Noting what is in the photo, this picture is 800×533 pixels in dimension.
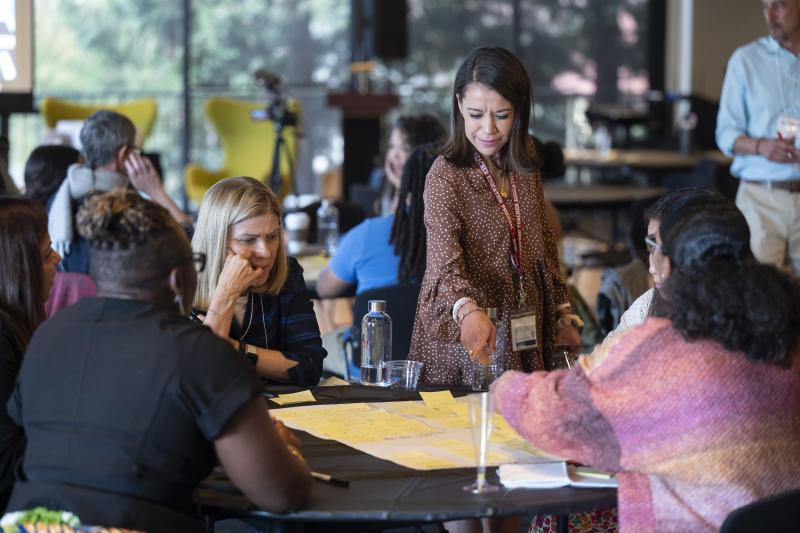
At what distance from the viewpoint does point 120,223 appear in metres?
2.02

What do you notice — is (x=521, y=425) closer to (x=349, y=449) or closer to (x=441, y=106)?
(x=349, y=449)

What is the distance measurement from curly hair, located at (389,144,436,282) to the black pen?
1652 mm

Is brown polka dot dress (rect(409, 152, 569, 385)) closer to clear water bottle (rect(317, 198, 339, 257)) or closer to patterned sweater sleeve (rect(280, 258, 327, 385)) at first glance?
patterned sweater sleeve (rect(280, 258, 327, 385))

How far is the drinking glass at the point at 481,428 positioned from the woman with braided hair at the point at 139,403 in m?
0.32

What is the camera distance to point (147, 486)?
6.45 feet

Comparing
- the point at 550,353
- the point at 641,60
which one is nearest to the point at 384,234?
the point at 550,353

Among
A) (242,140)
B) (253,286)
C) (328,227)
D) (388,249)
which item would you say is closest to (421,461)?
(253,286)

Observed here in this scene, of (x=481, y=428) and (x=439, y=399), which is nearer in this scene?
Answer: (x=481, y=428)

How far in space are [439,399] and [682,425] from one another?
0.89m

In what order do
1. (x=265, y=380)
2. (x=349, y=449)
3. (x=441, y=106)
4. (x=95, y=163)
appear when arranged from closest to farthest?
(x=349, y=449) → (x=265, y=380) → (x=95, y=163) → (x=441, y=106)

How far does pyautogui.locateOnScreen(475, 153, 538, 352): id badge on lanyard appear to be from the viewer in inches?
124

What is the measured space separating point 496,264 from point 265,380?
696 millimetres

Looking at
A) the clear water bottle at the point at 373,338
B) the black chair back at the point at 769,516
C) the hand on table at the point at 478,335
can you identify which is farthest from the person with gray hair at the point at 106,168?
the black chair back at the point at 769,516

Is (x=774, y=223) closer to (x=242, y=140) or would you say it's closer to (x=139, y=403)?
(x=139, y=403)
